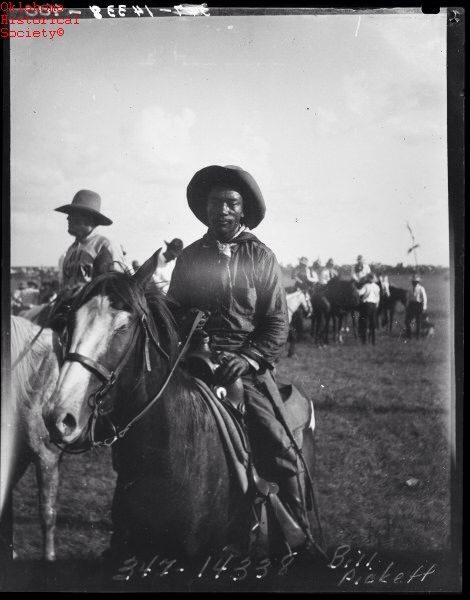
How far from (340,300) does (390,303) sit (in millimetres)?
332

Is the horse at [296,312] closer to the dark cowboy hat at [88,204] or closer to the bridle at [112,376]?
the bridle at [112,376]

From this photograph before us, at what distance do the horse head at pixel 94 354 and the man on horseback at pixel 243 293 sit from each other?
19.7 inches

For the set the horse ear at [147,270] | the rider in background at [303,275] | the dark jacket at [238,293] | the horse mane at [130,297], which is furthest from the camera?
the rider in background at [303,275]

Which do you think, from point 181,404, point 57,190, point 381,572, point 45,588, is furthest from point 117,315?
point 381,572

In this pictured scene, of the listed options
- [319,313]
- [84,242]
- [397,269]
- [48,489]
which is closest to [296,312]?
[319,313]

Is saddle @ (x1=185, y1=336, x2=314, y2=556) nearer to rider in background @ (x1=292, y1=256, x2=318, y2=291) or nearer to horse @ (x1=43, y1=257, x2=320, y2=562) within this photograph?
horse @ (x1=43, y1=257, x2=320, y2=562)

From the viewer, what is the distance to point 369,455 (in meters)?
3.63

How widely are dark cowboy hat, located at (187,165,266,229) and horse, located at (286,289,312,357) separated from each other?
0.53 meters

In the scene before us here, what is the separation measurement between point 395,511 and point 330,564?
55 cm

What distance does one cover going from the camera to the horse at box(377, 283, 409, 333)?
363cm

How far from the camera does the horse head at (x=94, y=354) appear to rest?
2.97 m

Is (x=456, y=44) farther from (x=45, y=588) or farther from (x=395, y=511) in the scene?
(x=45, y=588)

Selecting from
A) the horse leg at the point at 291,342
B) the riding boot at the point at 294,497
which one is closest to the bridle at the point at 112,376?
the horse leg at the point at 291,342

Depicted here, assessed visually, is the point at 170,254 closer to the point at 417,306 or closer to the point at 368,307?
the point at 368,307
